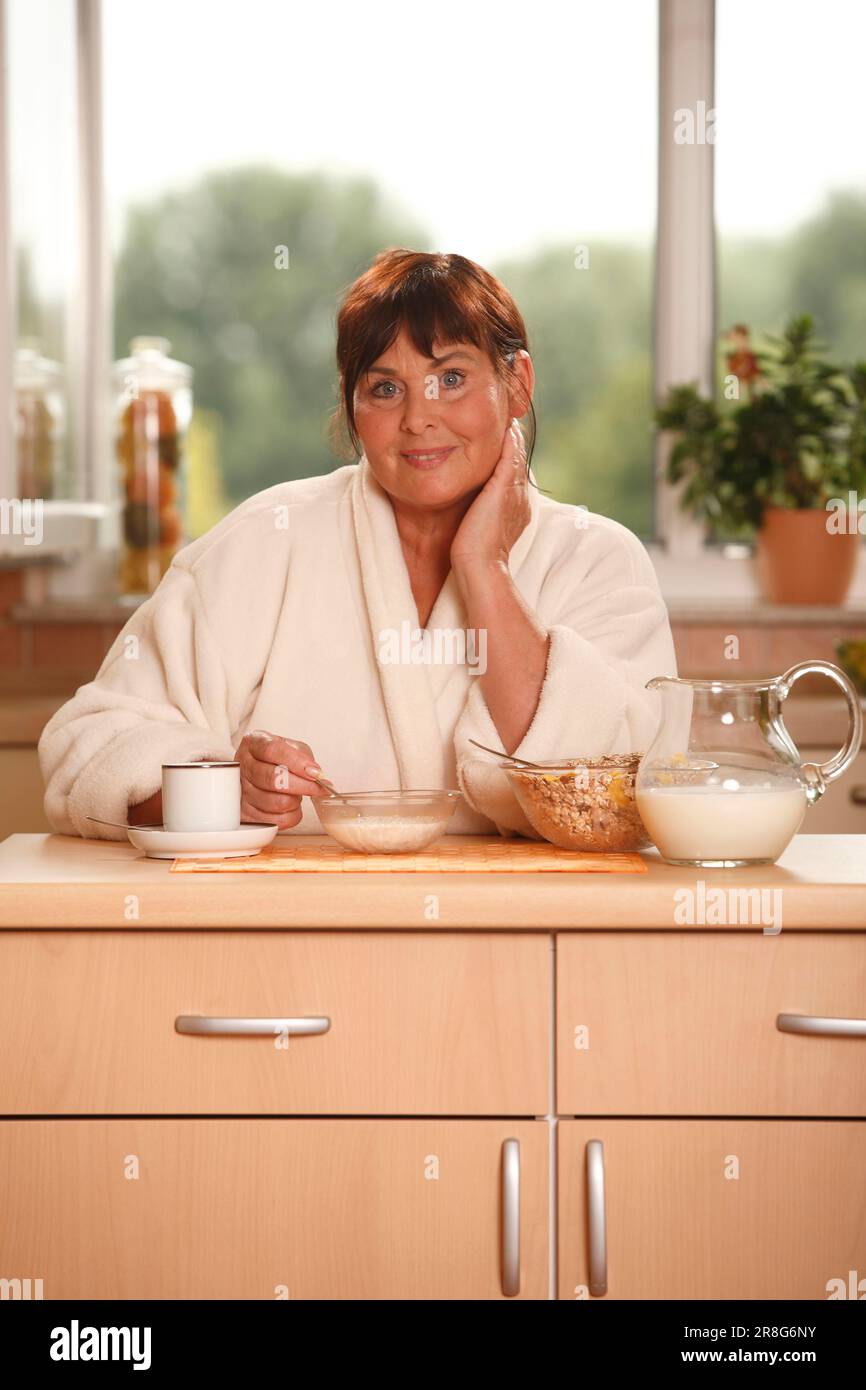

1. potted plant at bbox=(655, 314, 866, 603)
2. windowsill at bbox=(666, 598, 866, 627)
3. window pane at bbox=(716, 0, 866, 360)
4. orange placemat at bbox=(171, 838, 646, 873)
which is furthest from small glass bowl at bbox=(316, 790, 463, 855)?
window pane at bbox=(716, 0, 866, 360)

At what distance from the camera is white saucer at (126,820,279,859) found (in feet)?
4.70

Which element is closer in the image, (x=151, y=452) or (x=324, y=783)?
(x=324, y=783)

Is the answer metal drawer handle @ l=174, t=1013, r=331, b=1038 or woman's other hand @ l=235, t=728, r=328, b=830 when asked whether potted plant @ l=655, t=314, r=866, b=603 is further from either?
metal drawer handle @ l=174, t=1013, r=331, b=1038

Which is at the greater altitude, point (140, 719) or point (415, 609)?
point (415, 609)

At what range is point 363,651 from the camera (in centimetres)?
178

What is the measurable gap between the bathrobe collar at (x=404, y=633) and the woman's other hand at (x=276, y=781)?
20 cm

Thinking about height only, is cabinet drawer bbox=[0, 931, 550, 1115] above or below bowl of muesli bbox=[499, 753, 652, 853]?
below

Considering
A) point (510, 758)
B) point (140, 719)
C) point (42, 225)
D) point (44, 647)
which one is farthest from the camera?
point (44, 647)

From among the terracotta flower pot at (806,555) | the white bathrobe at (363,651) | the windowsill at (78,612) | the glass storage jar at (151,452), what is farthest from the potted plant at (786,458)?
the white bathrobe at (363,651)

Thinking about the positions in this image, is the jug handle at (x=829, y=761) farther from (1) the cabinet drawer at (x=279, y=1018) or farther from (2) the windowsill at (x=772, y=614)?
(2) the windowsill at (x=772, y=614)

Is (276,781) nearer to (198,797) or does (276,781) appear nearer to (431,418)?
(198,797)

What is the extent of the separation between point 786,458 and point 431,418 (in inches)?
63.3

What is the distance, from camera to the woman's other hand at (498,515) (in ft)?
5.65

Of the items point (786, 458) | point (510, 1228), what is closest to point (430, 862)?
point (510, 1228)
